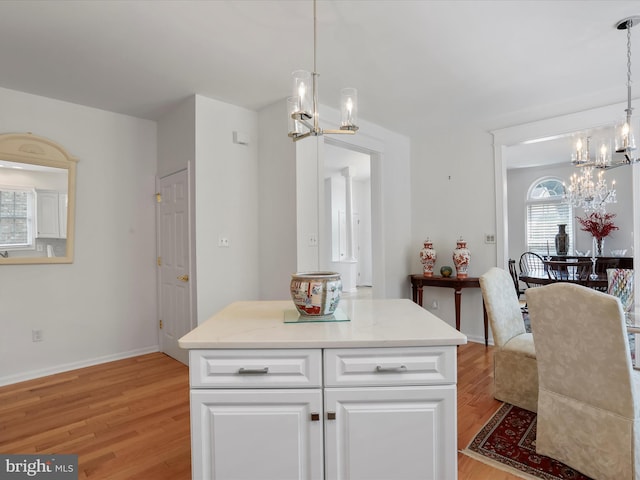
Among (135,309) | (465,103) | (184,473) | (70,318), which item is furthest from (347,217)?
(184,473)

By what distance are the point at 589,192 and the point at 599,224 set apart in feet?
3.59

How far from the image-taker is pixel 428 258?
4.30 metres

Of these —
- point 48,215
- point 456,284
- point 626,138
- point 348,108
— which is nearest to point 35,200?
point 48,215

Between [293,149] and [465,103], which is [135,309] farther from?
[465,103]

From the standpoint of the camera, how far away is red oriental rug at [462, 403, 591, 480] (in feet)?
5.85

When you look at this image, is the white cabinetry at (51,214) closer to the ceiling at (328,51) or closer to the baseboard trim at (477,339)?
the ceiling at (328,51)

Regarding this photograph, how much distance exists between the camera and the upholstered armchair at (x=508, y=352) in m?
2.38

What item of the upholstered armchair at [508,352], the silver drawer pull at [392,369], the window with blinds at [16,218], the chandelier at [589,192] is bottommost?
the upholstered armchair at [508,352]

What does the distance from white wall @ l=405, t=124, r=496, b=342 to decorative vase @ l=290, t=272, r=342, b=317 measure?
317 cm

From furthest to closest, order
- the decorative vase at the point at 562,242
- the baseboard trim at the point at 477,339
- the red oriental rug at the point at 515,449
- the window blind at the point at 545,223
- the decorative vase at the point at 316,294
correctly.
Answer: the window blind at the point at 545,223 → the decorative vase at the point at 562,242 → the baseboard trim at the point at 477,339 → the red oriental rug at the point at 515,449 → the decorative vase at the point at 316,294

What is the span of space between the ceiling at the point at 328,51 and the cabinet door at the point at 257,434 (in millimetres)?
2108

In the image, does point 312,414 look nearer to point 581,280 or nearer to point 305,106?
point 305,106

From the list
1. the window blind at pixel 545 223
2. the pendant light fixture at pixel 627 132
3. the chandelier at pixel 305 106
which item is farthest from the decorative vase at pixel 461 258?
the window blind at pixel 545 223

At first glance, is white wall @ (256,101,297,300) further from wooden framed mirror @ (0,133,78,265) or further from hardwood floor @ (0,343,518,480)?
wooden framed mirror @ (0,133,78,265)
